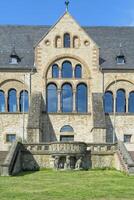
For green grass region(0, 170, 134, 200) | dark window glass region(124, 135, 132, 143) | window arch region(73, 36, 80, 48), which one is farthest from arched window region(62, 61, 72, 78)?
green grass region(0, 170, 134, 200)

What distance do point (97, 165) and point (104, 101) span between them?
1291cm

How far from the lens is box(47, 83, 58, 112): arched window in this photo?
51031 millimetres

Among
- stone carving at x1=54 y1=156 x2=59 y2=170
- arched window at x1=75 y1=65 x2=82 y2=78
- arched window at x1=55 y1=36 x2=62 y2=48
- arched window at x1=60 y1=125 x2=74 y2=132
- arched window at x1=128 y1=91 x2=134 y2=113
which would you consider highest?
arched window at x1=55 y1=36 x2=62 y2=48

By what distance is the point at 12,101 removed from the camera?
5134 cm

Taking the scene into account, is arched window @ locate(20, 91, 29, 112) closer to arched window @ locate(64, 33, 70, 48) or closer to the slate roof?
the slate roof

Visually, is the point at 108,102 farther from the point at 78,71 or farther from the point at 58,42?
the point at 58,42

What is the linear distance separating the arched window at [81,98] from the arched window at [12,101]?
6.00 meters

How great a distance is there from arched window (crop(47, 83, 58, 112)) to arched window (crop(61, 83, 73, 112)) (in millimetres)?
675

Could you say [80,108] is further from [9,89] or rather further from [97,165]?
[97,165]

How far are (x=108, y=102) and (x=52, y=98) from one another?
5.44 m

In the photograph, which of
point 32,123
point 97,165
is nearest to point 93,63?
point 32,123

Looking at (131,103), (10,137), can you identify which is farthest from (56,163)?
(131,103)

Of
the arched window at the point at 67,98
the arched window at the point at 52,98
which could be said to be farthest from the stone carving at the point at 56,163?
the arched window at the point at 67,98

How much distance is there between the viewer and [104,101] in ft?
169
